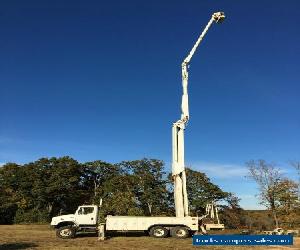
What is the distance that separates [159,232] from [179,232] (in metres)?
1.31

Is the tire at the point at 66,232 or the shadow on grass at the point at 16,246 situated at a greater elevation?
the tire at the point at 66,232

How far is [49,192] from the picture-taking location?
61.2m

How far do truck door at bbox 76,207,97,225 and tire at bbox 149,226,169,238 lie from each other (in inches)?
160

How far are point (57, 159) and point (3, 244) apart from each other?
41974 millimetres

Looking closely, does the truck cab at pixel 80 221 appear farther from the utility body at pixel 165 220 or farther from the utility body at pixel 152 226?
the utility body at pixel 152 226

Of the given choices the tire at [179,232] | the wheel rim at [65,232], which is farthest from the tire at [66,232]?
the tire at [179,232]

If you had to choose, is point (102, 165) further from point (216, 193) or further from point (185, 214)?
point (185, 214)

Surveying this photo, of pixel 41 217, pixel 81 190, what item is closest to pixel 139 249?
pixel 41 217

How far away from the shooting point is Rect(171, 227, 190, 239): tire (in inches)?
1087

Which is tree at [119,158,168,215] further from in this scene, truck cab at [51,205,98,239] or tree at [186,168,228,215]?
truck cab at [51,205,98,239]

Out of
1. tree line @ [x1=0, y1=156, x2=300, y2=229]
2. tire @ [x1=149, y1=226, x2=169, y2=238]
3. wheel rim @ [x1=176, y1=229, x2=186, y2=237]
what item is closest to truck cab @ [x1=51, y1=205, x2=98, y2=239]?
tire @ [x1=149, y1=226, x2=169, y2=238]

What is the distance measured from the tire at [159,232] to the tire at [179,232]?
1.44 ft

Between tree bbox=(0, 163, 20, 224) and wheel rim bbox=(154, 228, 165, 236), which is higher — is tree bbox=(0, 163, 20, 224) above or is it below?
above

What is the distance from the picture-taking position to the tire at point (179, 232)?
90.6 ft
